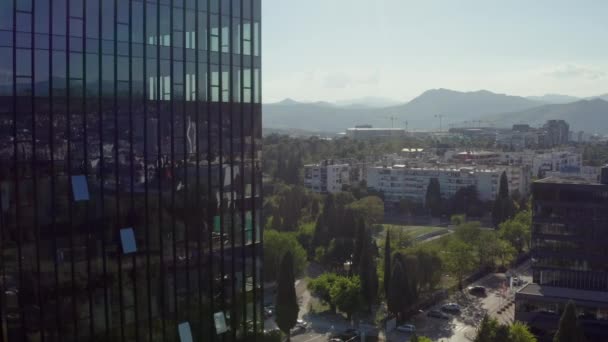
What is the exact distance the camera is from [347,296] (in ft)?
120

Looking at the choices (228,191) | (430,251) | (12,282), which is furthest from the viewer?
(430,251)

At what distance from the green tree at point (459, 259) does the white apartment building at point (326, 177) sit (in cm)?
3931

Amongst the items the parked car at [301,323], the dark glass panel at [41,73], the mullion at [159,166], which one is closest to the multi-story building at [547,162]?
the parked car at [301,323]

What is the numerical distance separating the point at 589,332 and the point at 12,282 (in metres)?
30.7

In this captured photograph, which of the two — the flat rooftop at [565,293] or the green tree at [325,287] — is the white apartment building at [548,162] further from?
the green tree at [325,287]

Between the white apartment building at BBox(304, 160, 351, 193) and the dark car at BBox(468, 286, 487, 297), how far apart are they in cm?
3997

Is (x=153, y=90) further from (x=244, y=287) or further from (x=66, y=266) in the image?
(x=244, y=287)

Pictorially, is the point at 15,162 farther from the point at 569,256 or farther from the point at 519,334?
the point at 569,256

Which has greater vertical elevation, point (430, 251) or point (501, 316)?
point (430, 251)

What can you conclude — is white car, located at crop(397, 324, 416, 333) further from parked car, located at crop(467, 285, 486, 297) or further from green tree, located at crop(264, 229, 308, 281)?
parked car, located at crop(467, 285, 486, 297)

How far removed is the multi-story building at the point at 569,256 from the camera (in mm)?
35625

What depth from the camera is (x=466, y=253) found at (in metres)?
45.5

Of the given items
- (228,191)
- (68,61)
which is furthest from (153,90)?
(228,191)

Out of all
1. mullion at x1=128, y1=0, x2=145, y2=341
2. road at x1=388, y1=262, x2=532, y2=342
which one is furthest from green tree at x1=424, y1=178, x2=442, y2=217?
mullion at x1=128, y1=0, x2=145, y2=341
